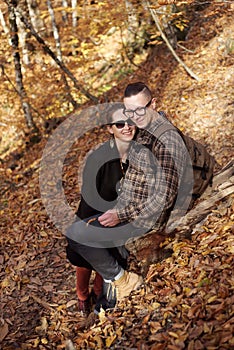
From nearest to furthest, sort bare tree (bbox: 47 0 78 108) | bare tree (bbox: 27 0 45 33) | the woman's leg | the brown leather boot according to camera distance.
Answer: the brown leather boot, the woman's leg, bare tree (bbox: 47 0 78 108), bare tree (bbox: 27 0 45 33)

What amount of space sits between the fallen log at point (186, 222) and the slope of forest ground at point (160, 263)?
0.10m

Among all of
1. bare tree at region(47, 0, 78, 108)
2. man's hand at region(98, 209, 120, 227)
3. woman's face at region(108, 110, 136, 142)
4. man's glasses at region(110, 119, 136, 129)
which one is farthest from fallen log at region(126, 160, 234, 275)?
bare tree at region(47, 0, 78, 108)

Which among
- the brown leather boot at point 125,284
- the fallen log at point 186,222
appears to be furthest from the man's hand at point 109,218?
the brown leather boot at point 125,284

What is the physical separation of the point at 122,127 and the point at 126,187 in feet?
2.22

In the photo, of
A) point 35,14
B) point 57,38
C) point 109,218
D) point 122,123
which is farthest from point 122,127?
point 35,14

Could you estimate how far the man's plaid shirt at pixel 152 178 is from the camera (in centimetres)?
364

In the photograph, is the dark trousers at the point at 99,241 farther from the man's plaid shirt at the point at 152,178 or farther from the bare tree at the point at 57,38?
the bare tree at the point at 57,38

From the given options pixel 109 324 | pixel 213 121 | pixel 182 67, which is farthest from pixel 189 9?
pixel 109 324

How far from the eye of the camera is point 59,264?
222 inches

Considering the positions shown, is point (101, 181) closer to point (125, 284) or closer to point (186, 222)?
point (186, 222)

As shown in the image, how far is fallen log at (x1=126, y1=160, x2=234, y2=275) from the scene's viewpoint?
419cm

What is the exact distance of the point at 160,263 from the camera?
4.06 metres

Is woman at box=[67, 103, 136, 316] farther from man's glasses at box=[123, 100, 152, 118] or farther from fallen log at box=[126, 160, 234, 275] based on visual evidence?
fallen log at box=[126, 160, 234, 275]

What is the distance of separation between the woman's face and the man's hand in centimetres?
84
